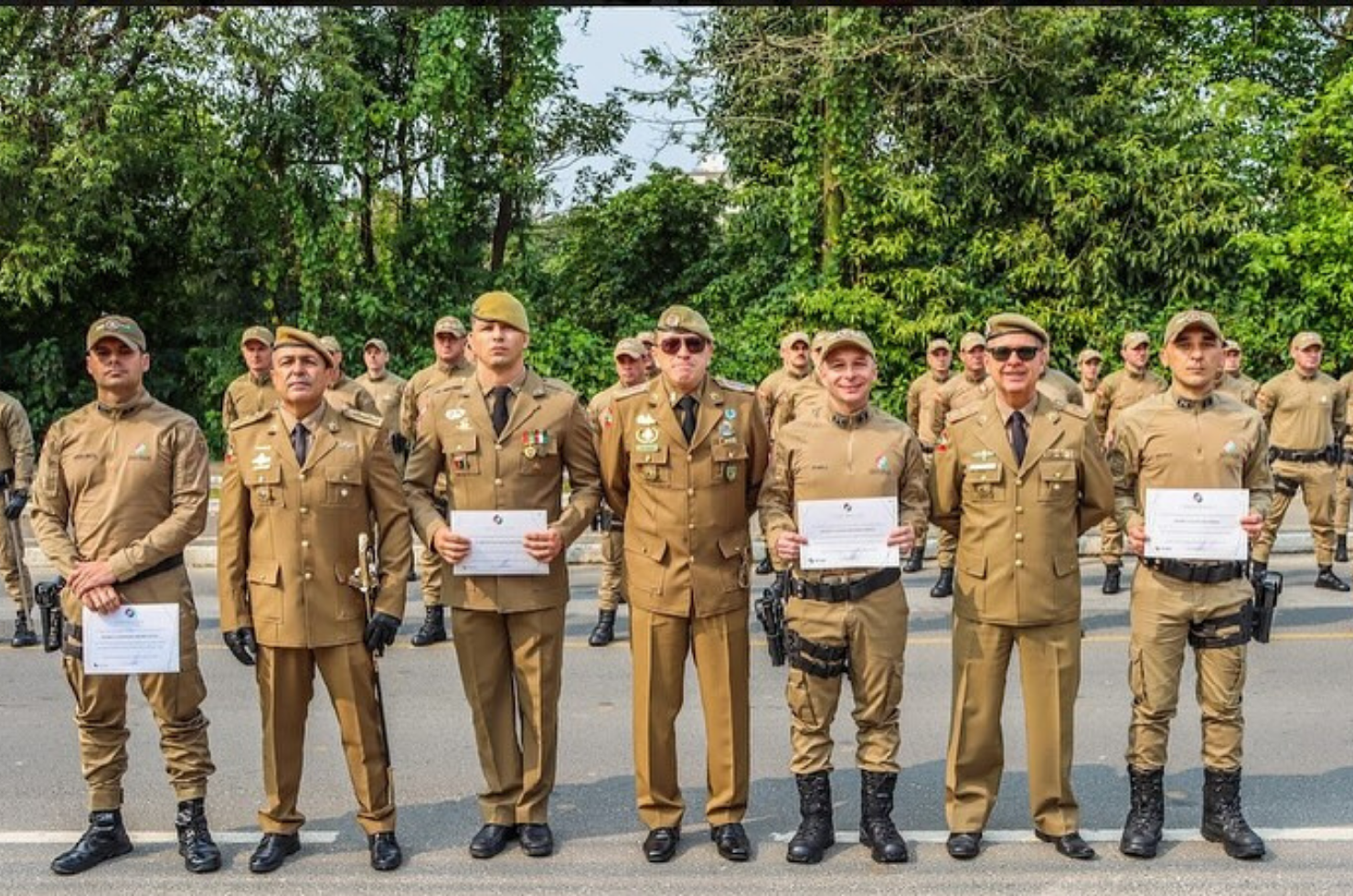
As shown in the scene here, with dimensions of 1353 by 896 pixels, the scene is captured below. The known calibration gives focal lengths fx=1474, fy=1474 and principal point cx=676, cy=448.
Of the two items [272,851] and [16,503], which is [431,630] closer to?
[16,503]

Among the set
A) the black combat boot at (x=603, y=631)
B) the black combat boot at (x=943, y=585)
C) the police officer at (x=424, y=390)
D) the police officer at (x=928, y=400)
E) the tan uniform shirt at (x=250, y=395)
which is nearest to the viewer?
the black combat boot at (x=603, y=631)

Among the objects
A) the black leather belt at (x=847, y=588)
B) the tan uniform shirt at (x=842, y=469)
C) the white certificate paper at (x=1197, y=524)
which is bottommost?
the black leather belt at (x=847, y=588)

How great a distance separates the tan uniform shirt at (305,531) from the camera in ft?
18.8

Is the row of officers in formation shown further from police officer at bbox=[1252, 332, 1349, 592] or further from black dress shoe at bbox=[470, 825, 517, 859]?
police officer at bbox=[1252, 332, 1349, 592]

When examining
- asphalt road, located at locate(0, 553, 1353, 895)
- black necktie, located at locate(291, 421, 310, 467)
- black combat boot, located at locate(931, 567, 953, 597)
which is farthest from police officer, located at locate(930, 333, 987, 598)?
black necktie, located at locate(291, 421, 310, 467)

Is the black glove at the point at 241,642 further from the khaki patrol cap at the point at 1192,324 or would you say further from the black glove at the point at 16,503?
the black glove at the point at 16,503

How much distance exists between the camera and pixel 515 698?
6172 mm

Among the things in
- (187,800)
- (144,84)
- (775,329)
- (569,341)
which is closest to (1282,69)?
(775,329)

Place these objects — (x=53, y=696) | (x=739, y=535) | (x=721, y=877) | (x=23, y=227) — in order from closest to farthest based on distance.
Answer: (x=721, y=877) < (x=739, y=535) < (x=53, y=696) < (x=23, y=227)

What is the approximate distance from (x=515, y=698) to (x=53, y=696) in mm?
3877

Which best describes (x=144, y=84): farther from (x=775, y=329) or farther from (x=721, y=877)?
(x=721, y=877)

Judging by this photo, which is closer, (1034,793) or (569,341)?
(1034,793)

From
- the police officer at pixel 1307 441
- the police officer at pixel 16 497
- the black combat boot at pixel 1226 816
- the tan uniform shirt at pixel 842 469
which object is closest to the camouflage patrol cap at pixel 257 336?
the police officer at pixel 16 497

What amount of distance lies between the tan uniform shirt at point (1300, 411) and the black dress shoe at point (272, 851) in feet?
30.2
